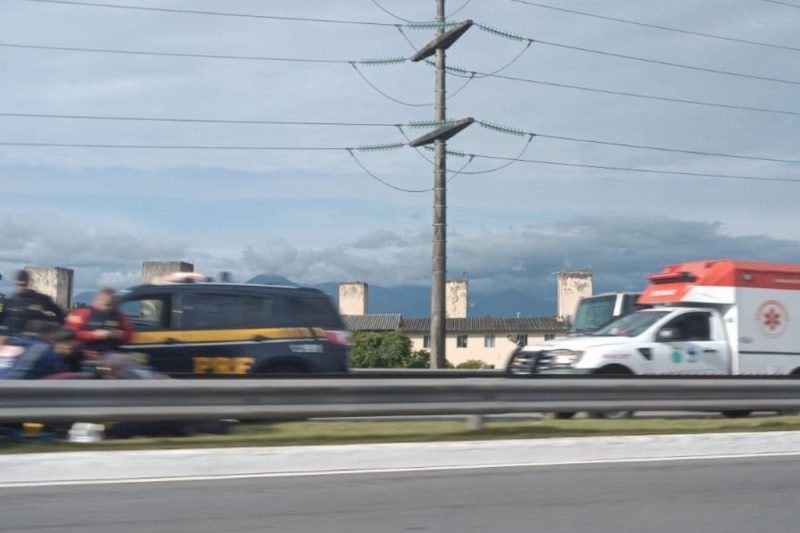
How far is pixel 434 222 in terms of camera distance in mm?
24781

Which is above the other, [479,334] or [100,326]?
[479,334]

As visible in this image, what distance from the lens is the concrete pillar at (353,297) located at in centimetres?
6033

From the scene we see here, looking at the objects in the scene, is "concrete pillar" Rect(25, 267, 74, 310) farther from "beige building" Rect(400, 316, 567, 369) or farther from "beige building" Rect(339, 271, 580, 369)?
"beige building" Rect(400, 316, 567, 369)

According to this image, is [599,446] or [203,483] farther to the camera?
[599,446]

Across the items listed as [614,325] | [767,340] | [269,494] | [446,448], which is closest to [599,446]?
[446,448]

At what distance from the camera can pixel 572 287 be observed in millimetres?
52656

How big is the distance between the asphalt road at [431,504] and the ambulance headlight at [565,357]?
21.2 feet

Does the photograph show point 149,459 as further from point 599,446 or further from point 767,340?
point 767,340

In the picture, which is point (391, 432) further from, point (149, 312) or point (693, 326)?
point (693, 326)

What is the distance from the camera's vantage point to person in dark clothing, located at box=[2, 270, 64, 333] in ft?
43.7

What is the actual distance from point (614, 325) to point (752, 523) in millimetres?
9984

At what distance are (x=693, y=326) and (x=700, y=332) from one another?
17 centimetres

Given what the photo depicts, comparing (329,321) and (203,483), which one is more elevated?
(329,321)

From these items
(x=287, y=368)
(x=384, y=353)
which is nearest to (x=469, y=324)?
(x=384, y=353)
